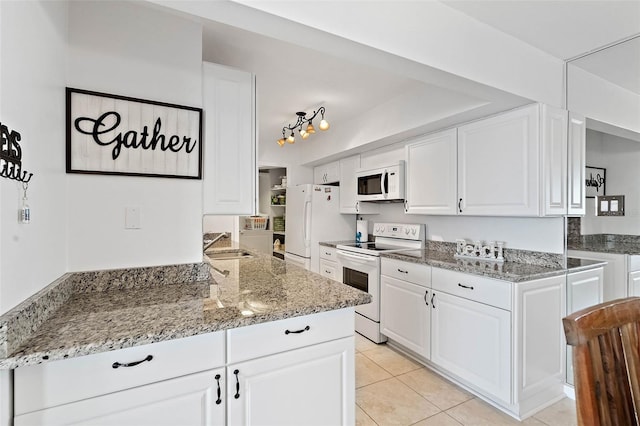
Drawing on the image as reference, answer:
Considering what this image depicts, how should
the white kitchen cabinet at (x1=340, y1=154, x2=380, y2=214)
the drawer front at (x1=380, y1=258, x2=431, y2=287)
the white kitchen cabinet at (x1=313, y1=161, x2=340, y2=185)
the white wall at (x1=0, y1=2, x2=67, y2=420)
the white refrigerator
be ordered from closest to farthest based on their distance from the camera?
1. the white wall at (x1=0, y1=2, x2=67, y2=420)
2. the drawer front at (x1=380, y1=258, x2=431, y2=287)
3. the white kitchen cabinet at (x1=340, y1=154, x2=380, y2=214)
4. the white refrigerator
5. the white kitchen cabinet at (x1=313, y1=161, x2=340, y2=185)

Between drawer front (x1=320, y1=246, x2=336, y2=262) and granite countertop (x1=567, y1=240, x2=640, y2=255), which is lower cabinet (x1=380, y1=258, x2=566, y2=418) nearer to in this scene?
granite countertop (x1=567, y1=240, x2=640, y2=255)

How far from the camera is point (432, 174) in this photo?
117 inches

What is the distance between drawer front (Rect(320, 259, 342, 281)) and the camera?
152 inches

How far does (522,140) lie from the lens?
2.25 m

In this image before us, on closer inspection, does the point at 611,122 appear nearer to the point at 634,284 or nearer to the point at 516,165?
the point at 516,165

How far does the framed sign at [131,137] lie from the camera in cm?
150

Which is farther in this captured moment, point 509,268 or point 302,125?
point 302,125

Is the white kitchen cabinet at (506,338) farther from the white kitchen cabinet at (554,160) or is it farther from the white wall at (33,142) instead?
the white wall at (33,142)

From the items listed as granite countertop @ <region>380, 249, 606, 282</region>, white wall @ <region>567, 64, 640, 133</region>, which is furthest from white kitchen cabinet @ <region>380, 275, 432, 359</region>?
white wall @ <region>567, 64, 640, 133</region>

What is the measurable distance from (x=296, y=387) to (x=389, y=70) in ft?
5.43

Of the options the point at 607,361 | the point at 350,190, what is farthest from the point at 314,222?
the point at 607,361

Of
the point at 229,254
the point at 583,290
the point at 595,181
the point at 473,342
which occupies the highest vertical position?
the point at 595,181

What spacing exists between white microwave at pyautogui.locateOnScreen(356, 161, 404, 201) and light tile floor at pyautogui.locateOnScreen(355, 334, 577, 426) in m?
1.68

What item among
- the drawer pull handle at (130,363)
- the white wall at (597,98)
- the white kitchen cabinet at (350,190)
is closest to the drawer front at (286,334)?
the drawer pull handle at (130,363)
